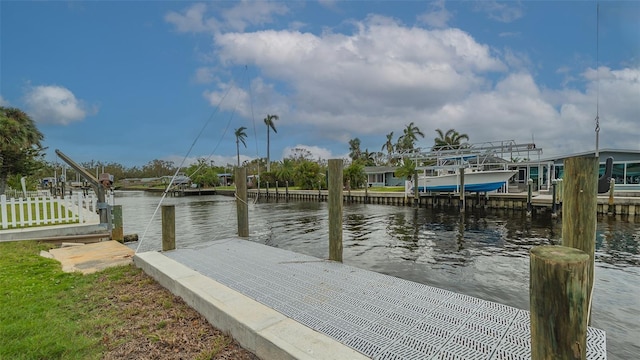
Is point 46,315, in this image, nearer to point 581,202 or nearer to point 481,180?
point 581,202

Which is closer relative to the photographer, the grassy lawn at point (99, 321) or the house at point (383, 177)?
the grassy lawn at point (99, 321)

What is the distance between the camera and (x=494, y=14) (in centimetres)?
1152

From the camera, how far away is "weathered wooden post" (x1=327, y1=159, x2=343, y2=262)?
5.29 m

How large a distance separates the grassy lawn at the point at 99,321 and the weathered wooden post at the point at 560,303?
2.20 meters

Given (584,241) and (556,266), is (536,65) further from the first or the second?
(556,266)

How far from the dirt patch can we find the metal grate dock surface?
0.65 metres

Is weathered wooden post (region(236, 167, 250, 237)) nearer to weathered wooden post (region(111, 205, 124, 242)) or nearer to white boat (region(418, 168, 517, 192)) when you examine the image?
weathered wooden post (region(111, 205, 124, 242))

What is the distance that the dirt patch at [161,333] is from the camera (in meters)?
2.78

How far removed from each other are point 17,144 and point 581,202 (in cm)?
2845

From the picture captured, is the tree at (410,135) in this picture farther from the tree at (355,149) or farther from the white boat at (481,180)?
the white boat at (481,180)

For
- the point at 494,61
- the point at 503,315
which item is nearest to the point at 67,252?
the point at 503,315

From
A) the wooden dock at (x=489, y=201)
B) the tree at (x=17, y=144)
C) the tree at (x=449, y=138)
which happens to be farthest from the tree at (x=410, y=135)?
the tree at (x=17, y=144)

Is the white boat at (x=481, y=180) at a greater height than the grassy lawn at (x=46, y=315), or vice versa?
the white boat at (x=481, y=180)

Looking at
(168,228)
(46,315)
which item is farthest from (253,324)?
(168,228)
